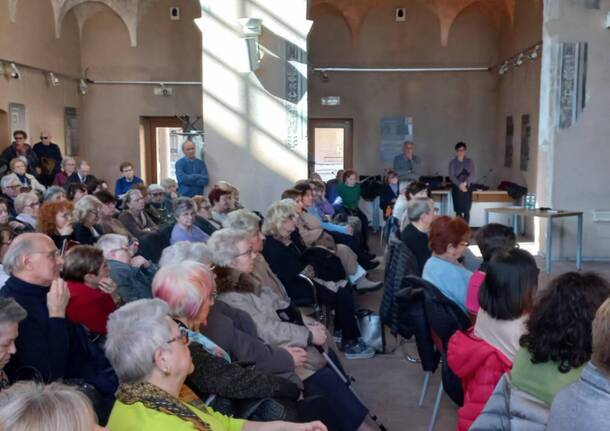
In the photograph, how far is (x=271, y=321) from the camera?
10.3 feet

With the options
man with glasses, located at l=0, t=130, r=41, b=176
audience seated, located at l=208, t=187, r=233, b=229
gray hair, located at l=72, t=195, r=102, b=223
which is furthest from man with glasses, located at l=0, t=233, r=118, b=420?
man with glasses, located at l=0, t=130, r=41, b=176

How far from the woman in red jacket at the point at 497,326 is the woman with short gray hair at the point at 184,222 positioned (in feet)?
9.55

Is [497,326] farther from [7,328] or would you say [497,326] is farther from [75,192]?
[75,192]

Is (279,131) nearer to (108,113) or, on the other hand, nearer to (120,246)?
(120,246)

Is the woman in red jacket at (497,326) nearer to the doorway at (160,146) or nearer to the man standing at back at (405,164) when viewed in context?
the man standing at back at (405,164)

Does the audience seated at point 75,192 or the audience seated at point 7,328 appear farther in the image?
the audience seated at point 75,192

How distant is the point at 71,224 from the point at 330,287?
1951 mm

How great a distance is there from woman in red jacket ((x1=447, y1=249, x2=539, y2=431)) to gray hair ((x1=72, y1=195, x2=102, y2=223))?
3.21 meters

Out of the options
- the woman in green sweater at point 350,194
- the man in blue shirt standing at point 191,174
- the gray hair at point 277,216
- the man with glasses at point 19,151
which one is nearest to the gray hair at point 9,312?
the gray hair at point 277,216

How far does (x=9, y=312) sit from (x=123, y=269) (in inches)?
60.7

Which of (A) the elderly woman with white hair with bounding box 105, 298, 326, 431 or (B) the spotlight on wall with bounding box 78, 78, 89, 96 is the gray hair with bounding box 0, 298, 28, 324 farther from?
(B) the spotlight on wall with bounding box 78, 78, 89, 96

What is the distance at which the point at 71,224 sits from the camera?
4.59 m

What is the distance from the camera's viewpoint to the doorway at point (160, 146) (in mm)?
13977

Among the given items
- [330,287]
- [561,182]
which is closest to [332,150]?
[561,182]
